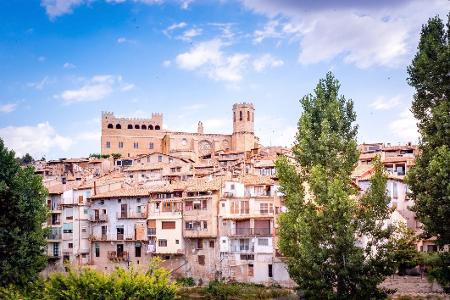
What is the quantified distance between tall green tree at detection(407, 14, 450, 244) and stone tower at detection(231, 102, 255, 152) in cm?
7965

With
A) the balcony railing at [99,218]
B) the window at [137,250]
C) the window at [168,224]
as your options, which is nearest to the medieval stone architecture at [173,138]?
the balcony railing at [99,218]

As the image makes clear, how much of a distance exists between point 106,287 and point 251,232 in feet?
71.9

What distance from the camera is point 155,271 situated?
2473 cm

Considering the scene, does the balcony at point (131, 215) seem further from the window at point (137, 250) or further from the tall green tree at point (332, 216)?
the tall green tree at point (332, 216)

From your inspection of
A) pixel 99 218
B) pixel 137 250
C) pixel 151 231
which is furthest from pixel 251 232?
pixel 99 218

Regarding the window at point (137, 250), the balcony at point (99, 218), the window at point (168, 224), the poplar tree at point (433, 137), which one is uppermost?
the poplar tree at point (433, 137)

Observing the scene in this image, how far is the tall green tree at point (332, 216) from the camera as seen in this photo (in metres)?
25.8

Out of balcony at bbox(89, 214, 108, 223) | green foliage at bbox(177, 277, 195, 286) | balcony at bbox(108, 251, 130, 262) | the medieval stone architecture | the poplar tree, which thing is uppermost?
the medieval stone architecture

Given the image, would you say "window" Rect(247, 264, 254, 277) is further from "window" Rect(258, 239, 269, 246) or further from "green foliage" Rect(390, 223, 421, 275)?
"green foliage" Rect(390, 223, 421, 275)

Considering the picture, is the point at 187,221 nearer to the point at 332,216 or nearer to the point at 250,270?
the point at 250,270

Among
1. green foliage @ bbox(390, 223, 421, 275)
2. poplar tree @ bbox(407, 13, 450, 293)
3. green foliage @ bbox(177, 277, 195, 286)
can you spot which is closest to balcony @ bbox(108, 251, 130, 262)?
green foliage @ bbox(177, 277, 195, 286)

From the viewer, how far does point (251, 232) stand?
44.4 meters

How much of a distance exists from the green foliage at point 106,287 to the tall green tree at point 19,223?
1129 cm

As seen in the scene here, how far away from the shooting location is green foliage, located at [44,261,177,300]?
23.4 metres
